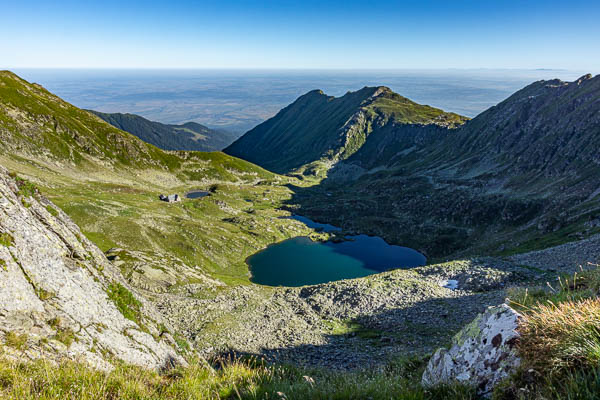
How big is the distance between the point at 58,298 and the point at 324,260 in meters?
109

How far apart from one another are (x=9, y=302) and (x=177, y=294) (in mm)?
49144

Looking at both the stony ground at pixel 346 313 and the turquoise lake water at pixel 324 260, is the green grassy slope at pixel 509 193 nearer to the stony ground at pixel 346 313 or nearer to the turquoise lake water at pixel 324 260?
the turquoise lake water at pixel 324 260

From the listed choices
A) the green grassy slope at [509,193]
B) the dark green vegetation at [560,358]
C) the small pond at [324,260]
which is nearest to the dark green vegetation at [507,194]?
the green grassy slope at [509,193]

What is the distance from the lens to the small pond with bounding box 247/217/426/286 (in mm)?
103812

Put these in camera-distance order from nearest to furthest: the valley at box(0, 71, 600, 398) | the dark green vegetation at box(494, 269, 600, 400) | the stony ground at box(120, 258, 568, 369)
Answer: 1. the dark green vegetation at box(494, 269, 600, 400)
2. the stony ground at box(120, 258, 568, 369)
3. the valley at box(0, 71, 600, 398)

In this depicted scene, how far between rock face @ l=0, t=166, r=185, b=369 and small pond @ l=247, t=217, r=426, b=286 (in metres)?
81.3

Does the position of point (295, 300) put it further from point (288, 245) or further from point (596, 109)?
point (596, 109)

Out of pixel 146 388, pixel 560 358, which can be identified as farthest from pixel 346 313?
pixel 560 358

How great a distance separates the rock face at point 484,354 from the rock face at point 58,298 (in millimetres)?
13030

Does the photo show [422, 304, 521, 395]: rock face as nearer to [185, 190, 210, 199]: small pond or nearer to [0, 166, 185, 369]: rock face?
[0, 166, 185, 369]: rock face

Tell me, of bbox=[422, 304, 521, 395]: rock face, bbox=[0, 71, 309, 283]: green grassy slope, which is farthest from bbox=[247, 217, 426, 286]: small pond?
bbox=[422, 304, 521, 395]: rock face

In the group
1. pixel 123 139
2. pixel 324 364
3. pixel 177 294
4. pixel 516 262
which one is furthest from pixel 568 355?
pixel 123 139

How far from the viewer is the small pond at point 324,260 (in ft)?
341

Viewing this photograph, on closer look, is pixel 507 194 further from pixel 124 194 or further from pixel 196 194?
pixel 124 194
